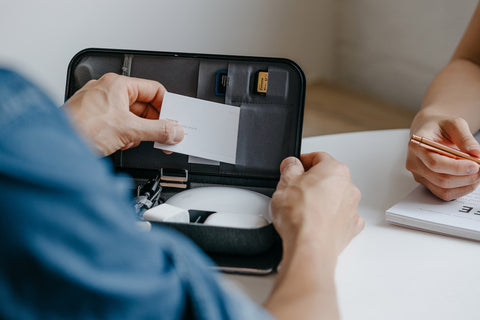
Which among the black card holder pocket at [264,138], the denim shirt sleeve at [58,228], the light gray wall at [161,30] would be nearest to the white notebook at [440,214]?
the black card holder pocket at [264,138]

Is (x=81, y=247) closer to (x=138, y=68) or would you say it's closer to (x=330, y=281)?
(x=330, y=281)

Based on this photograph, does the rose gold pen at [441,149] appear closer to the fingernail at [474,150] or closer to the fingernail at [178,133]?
the fingernail at [474,150]

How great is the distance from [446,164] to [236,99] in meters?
0.41

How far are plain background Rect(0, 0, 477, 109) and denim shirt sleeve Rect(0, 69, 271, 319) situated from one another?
1.41 meters

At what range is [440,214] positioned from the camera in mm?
874

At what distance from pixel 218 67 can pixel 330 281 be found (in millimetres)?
539

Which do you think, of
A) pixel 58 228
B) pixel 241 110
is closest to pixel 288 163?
pixel 241 110

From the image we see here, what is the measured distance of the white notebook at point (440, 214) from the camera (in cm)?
83

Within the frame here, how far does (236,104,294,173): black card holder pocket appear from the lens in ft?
3.11

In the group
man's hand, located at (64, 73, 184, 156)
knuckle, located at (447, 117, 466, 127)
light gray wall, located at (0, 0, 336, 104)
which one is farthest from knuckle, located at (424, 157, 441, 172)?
light gray wall, located at (0, 0, 336, 104)

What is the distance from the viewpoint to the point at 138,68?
1021mm

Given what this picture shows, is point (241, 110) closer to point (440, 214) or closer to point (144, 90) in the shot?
point (144, 90)

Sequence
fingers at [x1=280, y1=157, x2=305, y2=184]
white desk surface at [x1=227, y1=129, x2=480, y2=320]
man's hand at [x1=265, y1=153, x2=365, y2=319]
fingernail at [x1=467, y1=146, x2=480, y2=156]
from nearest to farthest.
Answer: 1. man's hand at [x1=265, y1=153, x2=365, y2=319]
2. white desk surface at [x1=227, y1=129, x2=480, y2=320]
3. fingers at [x1=280, y1=157, x2=305, y2=184]
4. fingernail at [x1=467, y1=146, x2=480, y2=156]

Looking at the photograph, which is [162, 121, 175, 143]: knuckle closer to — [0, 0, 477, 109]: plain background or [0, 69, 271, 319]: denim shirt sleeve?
[0, 69, 271, 319]: denim shirt sleeve
